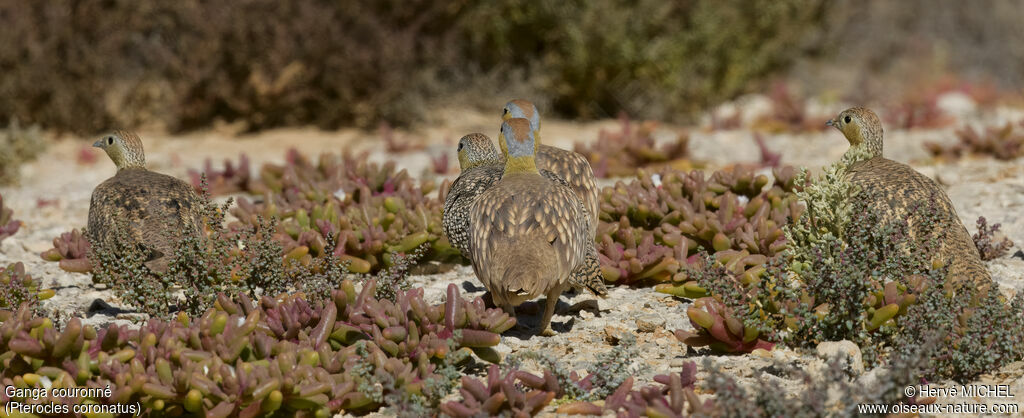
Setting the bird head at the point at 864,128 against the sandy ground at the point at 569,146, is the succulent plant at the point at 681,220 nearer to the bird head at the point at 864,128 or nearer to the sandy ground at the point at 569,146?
the sandy ground at the point at 569,146

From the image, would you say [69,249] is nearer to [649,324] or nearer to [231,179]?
[231,179]

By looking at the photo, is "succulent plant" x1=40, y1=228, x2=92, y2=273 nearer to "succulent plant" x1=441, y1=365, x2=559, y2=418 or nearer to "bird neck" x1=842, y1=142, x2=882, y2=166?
"succulent plant" x1=441, y1=365, x2=559, y2=418

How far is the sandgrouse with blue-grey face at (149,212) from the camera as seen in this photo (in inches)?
219

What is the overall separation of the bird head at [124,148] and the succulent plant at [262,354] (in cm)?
239

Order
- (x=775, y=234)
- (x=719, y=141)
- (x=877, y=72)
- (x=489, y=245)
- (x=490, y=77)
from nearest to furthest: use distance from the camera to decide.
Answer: (x=489, y=245), (x=775, y=234), (x=719, y=141), (x=490, y=77), (x=877, y=72)

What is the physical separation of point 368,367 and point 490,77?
933 cm

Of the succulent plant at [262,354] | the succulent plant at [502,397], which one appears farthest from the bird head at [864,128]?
the succulent plant at [502,397]

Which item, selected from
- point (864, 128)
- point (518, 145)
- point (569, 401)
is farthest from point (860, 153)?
point (569, 401)

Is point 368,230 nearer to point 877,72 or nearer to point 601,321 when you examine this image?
point 601,321

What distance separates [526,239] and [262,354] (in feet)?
4.38

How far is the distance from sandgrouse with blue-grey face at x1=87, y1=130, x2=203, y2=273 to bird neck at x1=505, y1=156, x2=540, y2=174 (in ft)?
5.50

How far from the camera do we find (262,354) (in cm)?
445

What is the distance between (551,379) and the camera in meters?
4.28

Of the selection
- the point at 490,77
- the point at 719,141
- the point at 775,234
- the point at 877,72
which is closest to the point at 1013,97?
the point at 877,72
